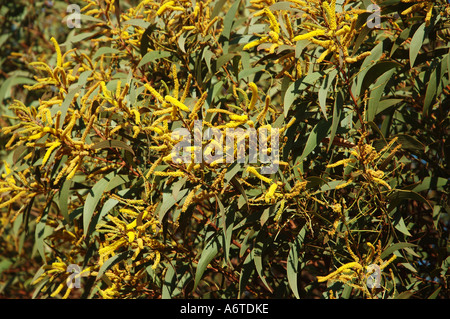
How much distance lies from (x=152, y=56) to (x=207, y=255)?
0.69m

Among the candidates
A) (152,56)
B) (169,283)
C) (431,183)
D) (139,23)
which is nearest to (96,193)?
(169,283)

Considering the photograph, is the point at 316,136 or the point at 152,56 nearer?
the point at 316,136

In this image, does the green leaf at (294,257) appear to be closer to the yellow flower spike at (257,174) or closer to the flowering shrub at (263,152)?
the flowering shrub at (263,152)

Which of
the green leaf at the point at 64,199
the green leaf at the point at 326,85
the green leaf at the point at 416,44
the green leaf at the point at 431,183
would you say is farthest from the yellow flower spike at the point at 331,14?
the green leaf at the point at 64,199

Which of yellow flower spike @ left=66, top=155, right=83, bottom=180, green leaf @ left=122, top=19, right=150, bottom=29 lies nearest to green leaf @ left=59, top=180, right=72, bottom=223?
yellow flower spike @ left=66, top=155, right=83, bottom=180

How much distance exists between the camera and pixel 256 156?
4.12 ft

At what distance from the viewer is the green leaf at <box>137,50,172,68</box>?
1.57 meters

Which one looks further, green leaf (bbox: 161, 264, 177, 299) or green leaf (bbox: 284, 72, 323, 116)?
green leaf (bbox: 161, 264, 177, 299)

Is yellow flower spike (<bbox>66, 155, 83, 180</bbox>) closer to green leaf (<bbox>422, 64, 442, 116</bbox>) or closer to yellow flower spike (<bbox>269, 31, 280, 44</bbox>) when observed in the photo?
yellow flower spike (<bbox>269, 31, 280, 44</bbox>)

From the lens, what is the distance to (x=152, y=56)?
1599mm

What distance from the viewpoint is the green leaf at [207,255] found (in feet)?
4.68

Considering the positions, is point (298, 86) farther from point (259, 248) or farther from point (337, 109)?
point (259, 248)
